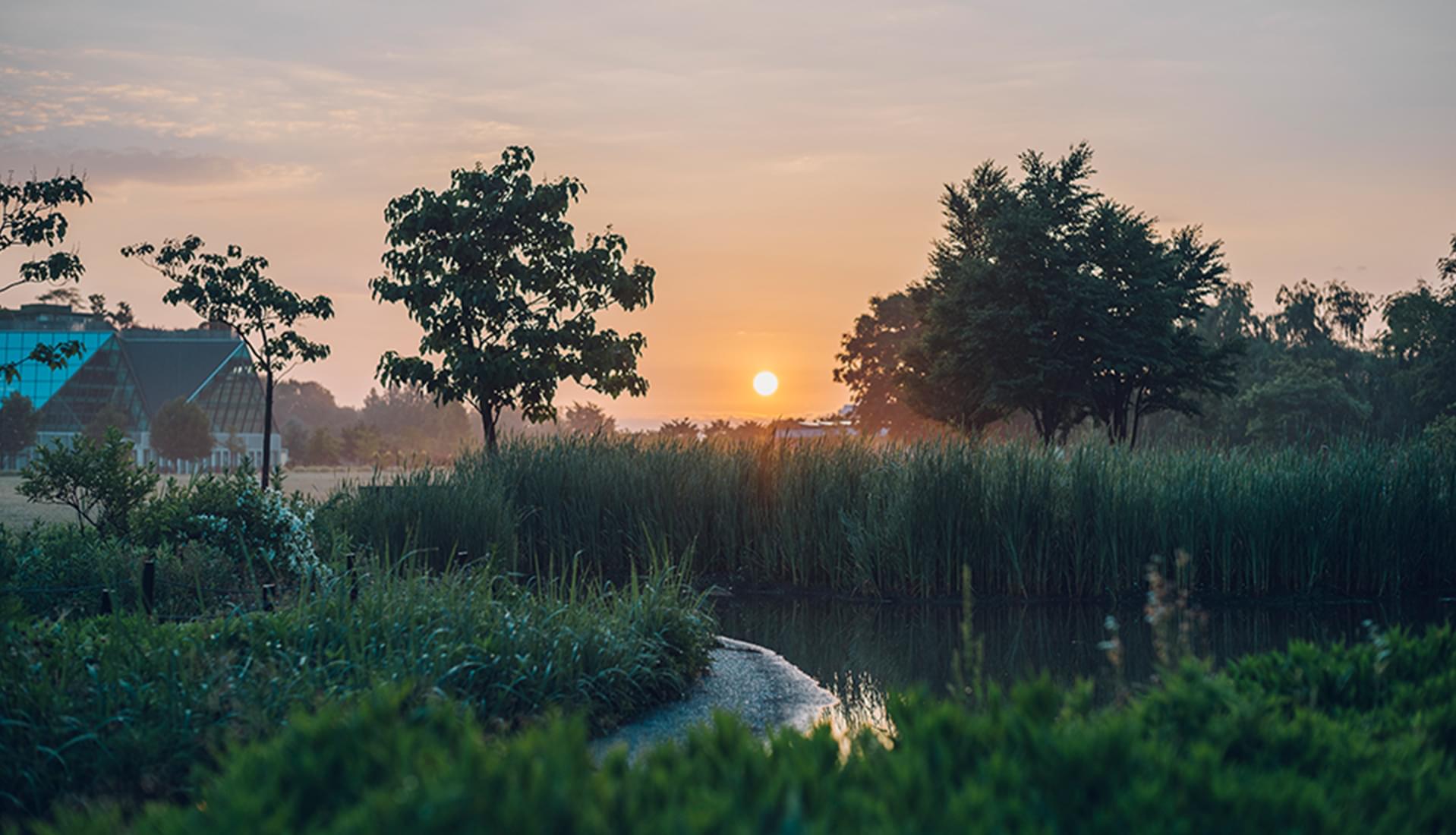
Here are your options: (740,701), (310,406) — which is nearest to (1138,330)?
(740,701)

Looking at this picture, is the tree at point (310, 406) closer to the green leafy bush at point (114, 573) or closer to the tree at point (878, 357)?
the tree at point (878, 357)

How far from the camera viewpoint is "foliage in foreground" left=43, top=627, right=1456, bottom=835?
7.91 feet

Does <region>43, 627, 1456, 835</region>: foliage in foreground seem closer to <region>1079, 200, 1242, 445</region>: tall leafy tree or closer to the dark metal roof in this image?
<region>1079, 200, 1242, 445</region>: tall leafy tree

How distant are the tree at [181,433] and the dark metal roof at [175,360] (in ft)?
74.7

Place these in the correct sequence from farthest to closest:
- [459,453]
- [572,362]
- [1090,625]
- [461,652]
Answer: [572,362]
[459,453]
[1090,625]
[461,652]

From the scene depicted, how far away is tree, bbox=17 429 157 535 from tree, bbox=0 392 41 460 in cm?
5662

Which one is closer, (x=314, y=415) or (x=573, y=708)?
(x=573, y=708)

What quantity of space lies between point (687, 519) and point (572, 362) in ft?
27.2

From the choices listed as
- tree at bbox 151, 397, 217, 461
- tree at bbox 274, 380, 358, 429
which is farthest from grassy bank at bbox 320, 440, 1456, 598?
tree at bbox 274, 380, 358, 429

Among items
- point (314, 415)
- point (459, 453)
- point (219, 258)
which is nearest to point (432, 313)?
point (219, 258)

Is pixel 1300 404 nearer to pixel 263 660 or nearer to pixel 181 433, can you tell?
pixel 263 660

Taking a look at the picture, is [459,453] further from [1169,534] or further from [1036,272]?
[1036,272]

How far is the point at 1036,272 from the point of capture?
114 ft

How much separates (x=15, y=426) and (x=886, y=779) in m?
70.1
